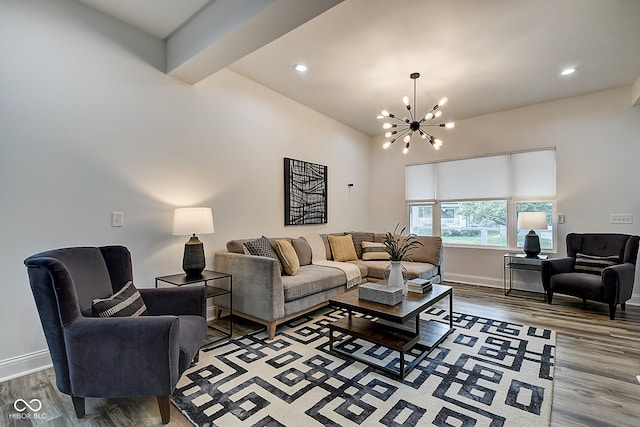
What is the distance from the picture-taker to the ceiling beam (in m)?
2.02

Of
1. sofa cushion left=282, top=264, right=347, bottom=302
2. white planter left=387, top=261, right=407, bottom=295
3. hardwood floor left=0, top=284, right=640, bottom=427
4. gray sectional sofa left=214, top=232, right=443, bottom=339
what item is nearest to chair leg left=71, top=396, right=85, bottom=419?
hardwood floor left=0, top=284, right=640, bottom=427

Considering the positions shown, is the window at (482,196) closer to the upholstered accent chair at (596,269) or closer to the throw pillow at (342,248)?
the upholstered accent chair at (596,269)

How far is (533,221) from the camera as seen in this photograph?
4.19 metres

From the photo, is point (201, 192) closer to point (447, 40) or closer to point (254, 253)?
point (254, 253)

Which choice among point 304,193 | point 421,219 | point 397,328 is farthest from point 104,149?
point 421,219

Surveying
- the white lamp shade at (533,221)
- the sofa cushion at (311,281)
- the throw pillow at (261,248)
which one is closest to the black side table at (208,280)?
the throw pillow at (261,248)

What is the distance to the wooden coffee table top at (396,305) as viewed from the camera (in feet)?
7.21

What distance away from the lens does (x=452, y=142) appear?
5230 mm

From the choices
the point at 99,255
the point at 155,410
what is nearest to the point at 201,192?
the point at 99,255

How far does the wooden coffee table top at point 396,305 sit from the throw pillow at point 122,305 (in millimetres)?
1458

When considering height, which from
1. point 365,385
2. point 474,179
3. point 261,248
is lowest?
point 365,385

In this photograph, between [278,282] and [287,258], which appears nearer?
[278,282]

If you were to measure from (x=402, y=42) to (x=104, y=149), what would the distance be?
291cm

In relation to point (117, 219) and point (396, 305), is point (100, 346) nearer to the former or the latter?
point (117, 219)
